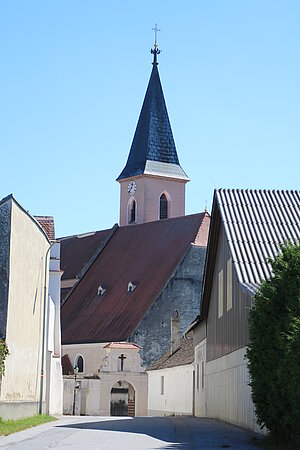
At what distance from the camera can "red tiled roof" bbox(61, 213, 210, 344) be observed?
60.7 metres

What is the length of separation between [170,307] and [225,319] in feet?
112

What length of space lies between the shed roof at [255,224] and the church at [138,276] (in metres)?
32.7

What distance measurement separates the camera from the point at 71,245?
2980 inches

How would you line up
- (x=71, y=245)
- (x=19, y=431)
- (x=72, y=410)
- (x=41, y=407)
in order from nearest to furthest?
(x=19, y=431)
(x=41, y=407)
(x=72, y=410)
(x=71, y=245)

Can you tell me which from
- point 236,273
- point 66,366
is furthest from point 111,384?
point 236,273

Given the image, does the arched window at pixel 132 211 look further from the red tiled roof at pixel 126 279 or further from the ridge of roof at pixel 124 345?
the ridge of roof at pixel 124 345

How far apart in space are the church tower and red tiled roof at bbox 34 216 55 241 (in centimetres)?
4131

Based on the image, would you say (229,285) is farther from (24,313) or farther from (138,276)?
(138,276)

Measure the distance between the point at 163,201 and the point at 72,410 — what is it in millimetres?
26995

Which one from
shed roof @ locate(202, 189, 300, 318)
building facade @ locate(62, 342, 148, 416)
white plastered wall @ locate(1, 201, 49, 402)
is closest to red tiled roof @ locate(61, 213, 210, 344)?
building facade @ locate(62, 342, 148, 416)

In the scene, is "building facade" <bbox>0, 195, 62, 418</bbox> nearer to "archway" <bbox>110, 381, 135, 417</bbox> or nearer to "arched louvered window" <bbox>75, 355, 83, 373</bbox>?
"archway" <bbox>110, 381, 135, 417</bbox>

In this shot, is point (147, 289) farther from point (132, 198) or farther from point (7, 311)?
point (7, 311)

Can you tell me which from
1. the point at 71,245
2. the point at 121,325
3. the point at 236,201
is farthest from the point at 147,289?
the point at 236,201

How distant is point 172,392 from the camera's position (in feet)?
160
